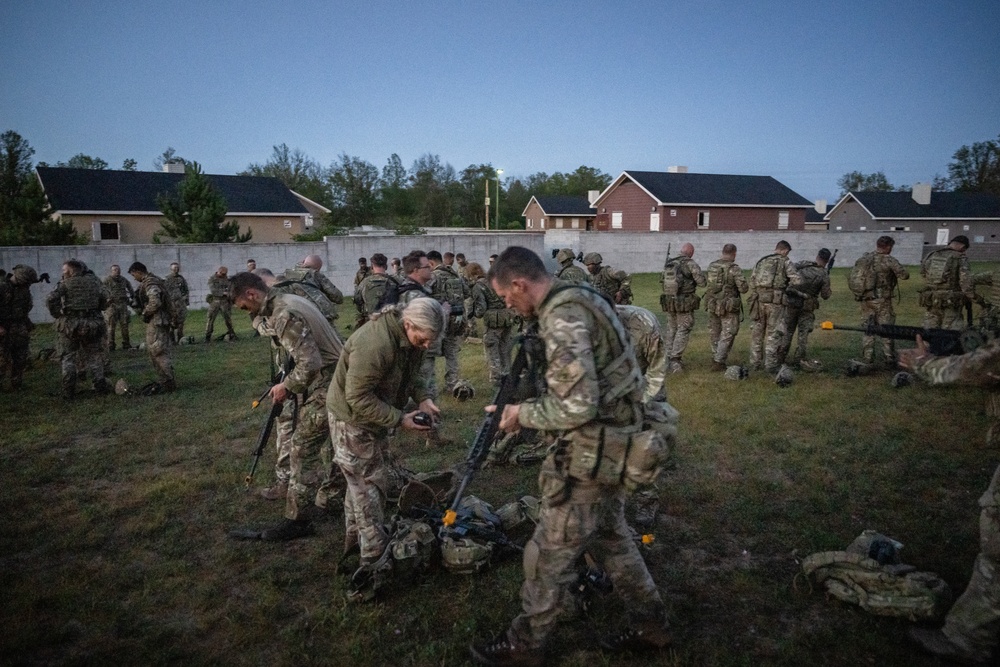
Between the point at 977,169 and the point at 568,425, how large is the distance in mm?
85792

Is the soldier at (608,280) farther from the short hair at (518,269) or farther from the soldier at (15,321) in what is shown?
the soldier at (15,321)

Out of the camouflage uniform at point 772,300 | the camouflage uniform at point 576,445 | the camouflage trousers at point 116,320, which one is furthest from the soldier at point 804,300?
the camouflage trousers at point 116,320

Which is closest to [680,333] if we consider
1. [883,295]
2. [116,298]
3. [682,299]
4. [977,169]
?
[682,299]

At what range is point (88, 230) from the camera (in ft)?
102

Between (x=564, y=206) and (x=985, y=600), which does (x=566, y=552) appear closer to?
(x=985, y=600)

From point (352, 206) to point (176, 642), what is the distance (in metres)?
52.3

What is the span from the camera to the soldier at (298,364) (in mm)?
4789

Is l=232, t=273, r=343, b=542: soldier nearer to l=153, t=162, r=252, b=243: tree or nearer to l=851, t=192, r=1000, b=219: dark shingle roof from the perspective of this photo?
l=153, t=162, r=252, b=243: tree

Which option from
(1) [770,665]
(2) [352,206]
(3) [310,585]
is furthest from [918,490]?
(2) [352,206]

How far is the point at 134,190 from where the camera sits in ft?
108

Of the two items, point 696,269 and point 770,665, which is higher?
point 696,269

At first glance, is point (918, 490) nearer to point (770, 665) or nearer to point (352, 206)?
point (770, 665)

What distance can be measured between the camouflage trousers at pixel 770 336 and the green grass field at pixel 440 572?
42.3 inches

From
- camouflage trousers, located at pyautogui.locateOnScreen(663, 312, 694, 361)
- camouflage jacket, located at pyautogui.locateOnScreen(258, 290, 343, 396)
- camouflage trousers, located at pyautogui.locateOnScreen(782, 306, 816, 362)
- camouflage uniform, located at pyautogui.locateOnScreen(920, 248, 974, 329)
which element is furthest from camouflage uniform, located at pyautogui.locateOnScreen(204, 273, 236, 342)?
camouflage uniform, located at pyautogui.locateOnScreen(920, 248, 974, 329)
